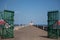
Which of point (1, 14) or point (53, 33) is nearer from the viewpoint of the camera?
point (1, 14)

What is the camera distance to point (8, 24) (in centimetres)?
927

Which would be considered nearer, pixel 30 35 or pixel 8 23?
pixel 8 23

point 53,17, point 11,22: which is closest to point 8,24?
A: point 11,22

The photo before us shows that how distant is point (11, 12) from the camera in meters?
9.30

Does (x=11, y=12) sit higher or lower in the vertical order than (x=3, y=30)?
higher

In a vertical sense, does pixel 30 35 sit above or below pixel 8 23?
below

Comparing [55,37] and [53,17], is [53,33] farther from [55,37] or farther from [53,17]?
[53,17]

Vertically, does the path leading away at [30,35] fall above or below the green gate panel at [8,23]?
below

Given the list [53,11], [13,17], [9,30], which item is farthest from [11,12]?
[53,11]

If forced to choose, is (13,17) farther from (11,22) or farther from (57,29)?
(57,29)

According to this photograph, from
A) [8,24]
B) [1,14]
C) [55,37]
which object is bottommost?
[55,37]

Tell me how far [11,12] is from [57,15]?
280 centimetres

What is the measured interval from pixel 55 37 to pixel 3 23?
10.9 ft

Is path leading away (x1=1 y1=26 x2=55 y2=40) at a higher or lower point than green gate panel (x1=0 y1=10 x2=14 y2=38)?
lower
